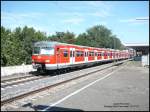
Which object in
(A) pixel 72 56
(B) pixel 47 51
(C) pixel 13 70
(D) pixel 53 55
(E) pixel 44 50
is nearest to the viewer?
(D) pixel 53 55

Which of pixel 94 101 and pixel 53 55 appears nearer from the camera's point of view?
pixel 94 101

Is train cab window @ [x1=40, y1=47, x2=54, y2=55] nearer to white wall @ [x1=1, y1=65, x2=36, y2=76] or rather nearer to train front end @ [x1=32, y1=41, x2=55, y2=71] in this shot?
train front end @ [x1=32, y1=41, x2=55, y2=71]

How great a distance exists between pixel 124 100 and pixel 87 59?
23.4 m

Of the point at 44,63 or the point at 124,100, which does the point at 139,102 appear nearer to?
the point at 124,100

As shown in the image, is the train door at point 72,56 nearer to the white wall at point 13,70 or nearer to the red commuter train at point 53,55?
the red commuter train at point 53,55

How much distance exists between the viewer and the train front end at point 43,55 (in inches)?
978

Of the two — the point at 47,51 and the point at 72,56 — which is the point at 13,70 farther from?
the point at 72,56

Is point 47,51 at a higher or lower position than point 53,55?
higher

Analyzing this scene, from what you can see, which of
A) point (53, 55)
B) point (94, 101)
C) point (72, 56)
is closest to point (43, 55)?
point (53, 55)

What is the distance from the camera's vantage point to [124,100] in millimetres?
13211

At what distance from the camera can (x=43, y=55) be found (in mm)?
25375

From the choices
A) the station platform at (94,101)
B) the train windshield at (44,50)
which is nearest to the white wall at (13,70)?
the train windshield at (44,50)

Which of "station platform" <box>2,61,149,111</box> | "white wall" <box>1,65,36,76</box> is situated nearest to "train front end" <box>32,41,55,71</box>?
"white wall" <box>1,65,36,76</box>

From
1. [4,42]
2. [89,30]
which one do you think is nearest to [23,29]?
[4,42]
